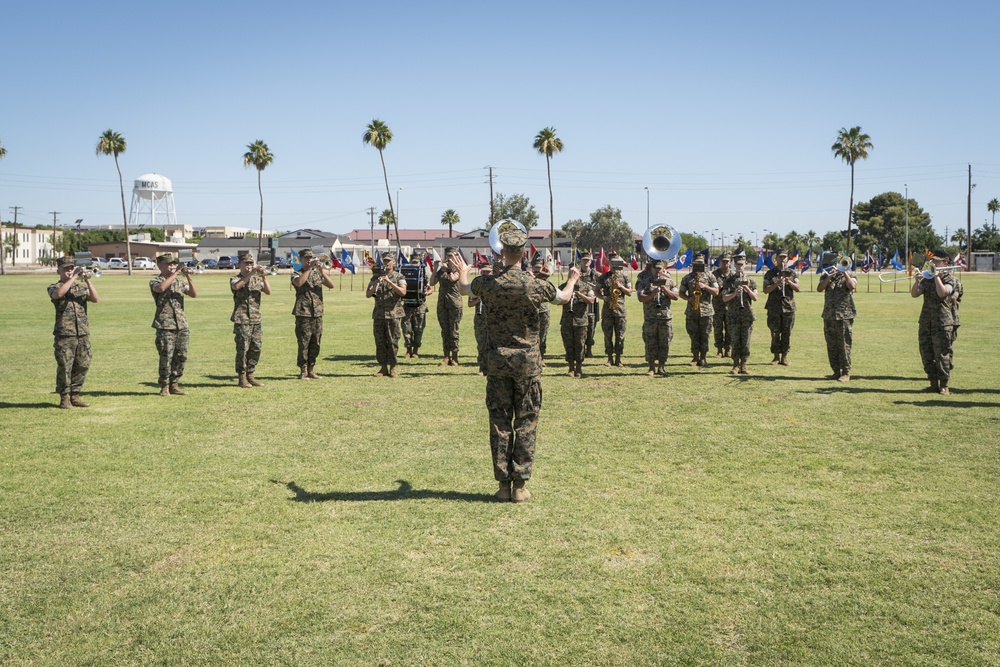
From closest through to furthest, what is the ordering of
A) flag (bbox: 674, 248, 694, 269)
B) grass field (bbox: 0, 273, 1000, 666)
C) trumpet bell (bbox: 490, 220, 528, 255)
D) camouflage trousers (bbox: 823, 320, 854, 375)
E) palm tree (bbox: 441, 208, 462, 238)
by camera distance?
grass field (bbox: 0, 273, 1000, 666), trumpet bell (bbox: 490, 220, 528, 255), camouflage trousers (bbox: 823, 320, 854, 375), flag (bbox: 674, 248, 694, 269), palm tree (bbox: 441, 208, 462, 238)

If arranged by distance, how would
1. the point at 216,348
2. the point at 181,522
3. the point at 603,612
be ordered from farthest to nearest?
the point at 216,348, the point at 181,522, the point at 603,612

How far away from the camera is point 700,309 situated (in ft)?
54.9

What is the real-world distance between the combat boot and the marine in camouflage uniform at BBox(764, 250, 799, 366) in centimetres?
1071

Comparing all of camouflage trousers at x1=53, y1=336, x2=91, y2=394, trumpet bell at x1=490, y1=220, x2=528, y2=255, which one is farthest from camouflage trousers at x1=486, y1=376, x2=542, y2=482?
camouflage trousers at x1=53, y1=336, x2=91, y2=394

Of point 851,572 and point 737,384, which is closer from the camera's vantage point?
point 851,572

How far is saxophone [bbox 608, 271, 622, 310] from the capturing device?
15836mm

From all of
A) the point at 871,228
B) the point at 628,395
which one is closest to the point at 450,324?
the point at 628,395

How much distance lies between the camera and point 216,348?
783 inches

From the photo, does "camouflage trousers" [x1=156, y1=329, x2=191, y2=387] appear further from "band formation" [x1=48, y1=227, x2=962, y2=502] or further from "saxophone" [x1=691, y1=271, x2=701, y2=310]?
"saxophone" [x1=691, y1=271, x2=701, y2=310]

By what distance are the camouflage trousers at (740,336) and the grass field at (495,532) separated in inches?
→ 103

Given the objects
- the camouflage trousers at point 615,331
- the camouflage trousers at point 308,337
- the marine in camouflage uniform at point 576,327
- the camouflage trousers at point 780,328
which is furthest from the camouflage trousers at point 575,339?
the camouflage trousers at point 308,337

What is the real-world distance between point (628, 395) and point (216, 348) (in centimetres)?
1127

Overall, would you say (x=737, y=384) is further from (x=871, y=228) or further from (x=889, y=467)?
(x=871, y=228)

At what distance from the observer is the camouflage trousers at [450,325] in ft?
55.6
